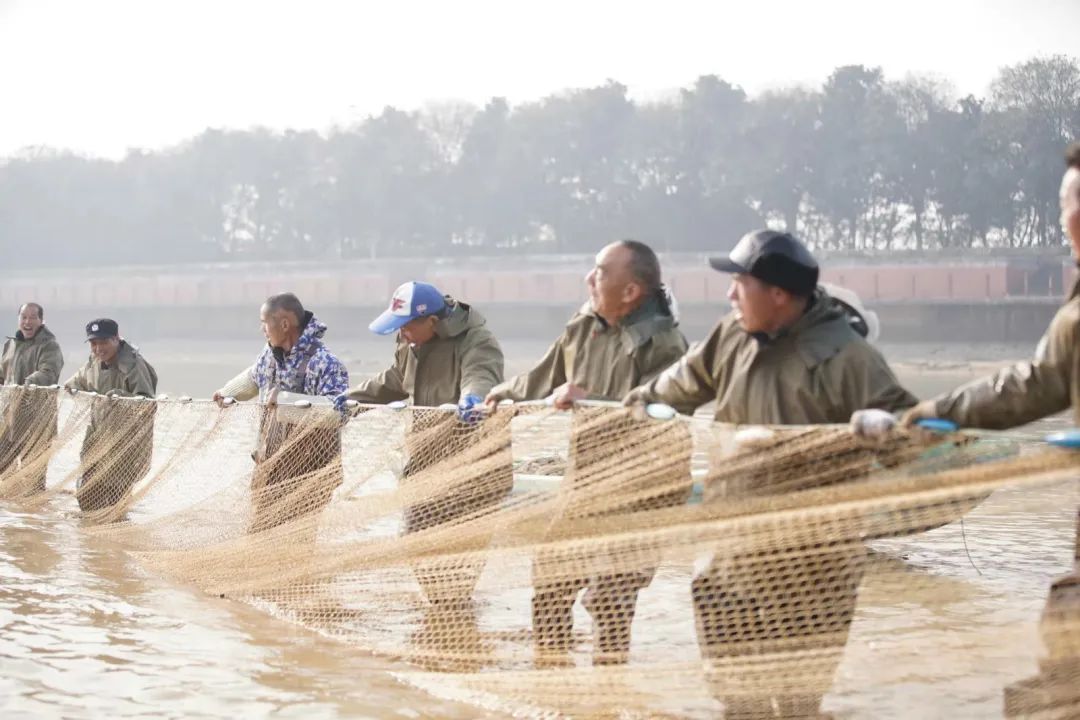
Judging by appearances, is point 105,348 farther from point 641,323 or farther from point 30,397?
point 641,323

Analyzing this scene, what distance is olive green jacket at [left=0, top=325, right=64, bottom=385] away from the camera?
33.8 feet

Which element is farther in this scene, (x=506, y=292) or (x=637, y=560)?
(x=506, y=292)

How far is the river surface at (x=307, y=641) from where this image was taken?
12.5ft

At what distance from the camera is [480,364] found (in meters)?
5.84

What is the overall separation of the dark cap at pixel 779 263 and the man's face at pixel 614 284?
930 mm

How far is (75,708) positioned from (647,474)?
2.24 metres

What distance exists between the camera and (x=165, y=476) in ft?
27.0

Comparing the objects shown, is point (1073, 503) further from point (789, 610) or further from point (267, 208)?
point (267, 208)

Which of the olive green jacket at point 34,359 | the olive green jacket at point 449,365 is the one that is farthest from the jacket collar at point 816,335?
the olive green jacket at point 34,359

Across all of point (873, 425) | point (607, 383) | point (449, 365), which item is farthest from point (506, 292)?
point (873, 425)

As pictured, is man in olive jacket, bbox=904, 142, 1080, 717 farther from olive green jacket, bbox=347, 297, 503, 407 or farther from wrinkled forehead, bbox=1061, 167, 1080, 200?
olive green jacket, bbox=347, 297, 503, 407

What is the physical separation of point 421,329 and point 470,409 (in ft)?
2.14

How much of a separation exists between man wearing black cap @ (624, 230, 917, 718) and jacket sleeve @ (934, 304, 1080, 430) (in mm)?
297

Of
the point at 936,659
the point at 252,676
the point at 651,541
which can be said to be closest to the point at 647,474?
Result: the point at 651,541
